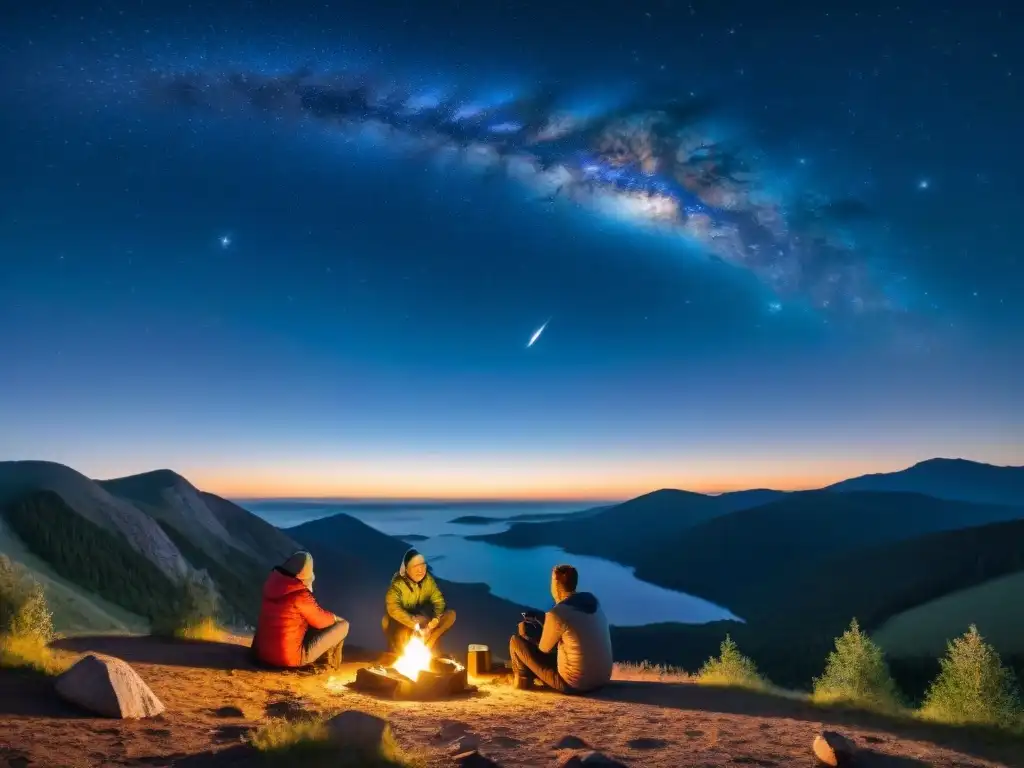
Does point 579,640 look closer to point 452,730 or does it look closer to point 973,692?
point 452,730

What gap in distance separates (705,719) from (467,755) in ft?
11.2

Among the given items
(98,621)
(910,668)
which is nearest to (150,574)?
(98,621)

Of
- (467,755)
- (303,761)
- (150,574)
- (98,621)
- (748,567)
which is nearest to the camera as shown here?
(303,761)

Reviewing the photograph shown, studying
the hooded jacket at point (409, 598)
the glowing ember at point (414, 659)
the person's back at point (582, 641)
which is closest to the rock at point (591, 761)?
the person's back at point (582, 641)

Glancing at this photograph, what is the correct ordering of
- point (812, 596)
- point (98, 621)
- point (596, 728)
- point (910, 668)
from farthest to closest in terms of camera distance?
point (812, 596) < point (910, 668) < point (98, 621) < point (596, 728)

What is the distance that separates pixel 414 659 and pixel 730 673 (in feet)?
19.0

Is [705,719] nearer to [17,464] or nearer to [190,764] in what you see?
[190,764]

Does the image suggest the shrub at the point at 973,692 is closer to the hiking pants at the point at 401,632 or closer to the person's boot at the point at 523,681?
the person's boot at the point at 523,681

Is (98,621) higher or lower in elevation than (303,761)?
lower

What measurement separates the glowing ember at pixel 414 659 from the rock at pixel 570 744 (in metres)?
3.43

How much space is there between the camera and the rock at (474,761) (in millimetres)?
4862

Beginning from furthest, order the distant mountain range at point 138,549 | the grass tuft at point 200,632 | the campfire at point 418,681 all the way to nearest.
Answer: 1. the distant mountain range at point 138,549
2. the grass tuft at point 200,632
3. the campfire at point 418,681

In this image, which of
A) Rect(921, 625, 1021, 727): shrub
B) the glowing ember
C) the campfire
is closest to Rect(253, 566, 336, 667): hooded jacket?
the campfire

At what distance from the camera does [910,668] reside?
40719 mm
